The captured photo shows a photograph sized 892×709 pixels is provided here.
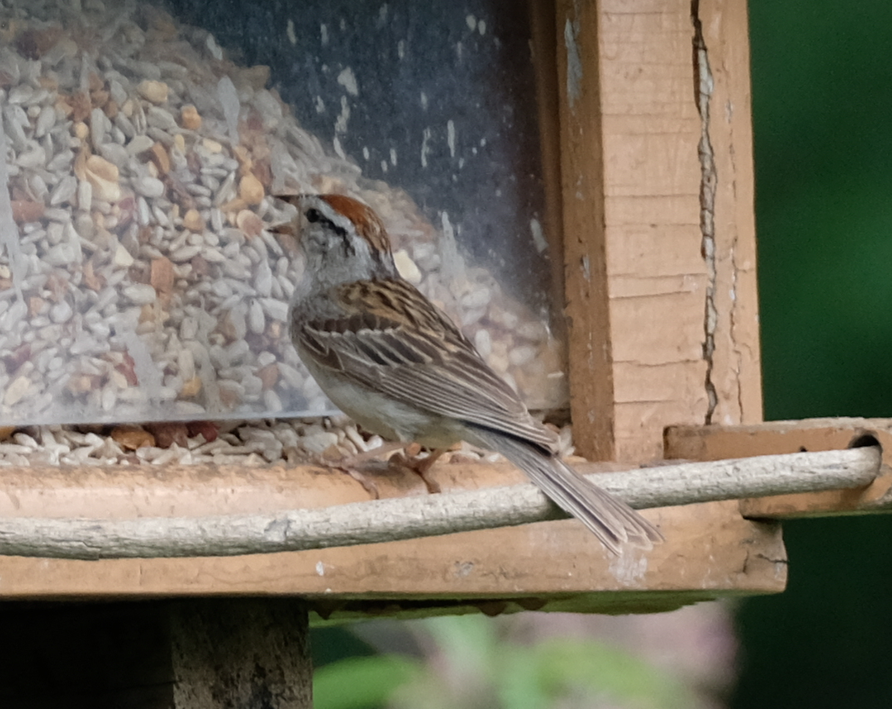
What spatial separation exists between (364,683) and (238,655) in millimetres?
495

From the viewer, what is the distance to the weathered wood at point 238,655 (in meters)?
2.44

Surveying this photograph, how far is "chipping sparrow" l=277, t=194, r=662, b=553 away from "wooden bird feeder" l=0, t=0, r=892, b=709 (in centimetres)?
13

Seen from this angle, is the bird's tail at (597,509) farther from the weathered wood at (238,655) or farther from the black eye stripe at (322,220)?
the black eye stripe at (322,220)

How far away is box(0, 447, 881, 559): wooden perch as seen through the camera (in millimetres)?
1633

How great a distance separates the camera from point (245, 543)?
5.57 ft

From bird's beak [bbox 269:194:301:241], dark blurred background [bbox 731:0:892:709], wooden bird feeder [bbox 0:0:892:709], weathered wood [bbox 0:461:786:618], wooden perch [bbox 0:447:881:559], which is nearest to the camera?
wooden perch [bbox 0:447:881:559]

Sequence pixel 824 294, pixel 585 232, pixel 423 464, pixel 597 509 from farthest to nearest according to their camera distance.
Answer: pixel 824 294, pixel 585 232, pixel 423 464, pixel 597 509

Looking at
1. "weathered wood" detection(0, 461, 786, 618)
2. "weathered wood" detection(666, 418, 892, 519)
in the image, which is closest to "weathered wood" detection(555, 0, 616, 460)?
"weathered wood" detection(666, 418, 892, 519)

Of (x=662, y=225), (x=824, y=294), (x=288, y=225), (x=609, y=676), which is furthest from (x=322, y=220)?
(x=824, y=294)

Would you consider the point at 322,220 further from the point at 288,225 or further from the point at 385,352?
the point at 385,352

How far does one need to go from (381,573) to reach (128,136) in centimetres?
86

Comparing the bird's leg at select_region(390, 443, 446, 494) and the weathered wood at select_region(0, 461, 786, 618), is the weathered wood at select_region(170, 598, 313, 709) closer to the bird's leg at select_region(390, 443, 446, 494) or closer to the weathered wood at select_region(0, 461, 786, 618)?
the weathered wood at select_region(0, 461, 786, 618)

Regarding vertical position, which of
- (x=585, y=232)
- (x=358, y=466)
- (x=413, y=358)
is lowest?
(x=358, y=466)

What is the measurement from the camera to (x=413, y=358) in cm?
262
